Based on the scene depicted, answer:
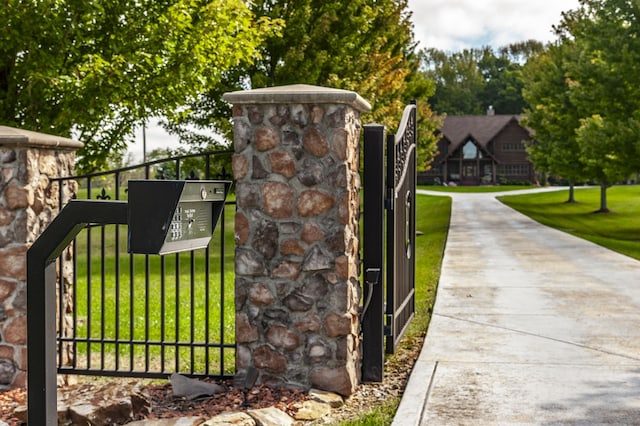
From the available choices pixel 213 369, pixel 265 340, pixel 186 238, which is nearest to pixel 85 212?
→ pixel 186 238

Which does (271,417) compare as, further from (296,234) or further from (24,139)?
(24,139)

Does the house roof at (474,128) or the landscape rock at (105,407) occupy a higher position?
the house roof at (474,128)

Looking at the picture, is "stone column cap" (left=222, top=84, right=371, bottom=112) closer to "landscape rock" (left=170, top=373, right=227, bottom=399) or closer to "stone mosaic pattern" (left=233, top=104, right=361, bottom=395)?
"stone mosaic pattern" (left=233, top=104, right=361, bottom=395)

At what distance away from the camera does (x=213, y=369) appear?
775cm

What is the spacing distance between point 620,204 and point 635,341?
3872cm

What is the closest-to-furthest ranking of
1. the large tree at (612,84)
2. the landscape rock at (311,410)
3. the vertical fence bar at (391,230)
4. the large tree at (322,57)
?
the landscape rock at (311,410)
the vertical fence bar at (391,230)
the large tree at (322,57)
the large tree at (612,84)

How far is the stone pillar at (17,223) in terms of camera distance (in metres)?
6.51

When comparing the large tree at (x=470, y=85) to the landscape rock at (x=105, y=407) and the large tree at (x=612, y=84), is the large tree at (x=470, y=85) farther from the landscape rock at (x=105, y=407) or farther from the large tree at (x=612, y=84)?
the landscape rock at (x=105, y=407)

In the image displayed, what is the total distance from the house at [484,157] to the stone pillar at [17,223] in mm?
72365

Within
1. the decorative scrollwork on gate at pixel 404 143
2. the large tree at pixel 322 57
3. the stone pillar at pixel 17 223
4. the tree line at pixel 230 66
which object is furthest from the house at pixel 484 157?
the stone pillar at pixel 17 223

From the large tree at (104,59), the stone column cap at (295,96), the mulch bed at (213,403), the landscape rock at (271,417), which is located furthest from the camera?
the large tree at (104,59)

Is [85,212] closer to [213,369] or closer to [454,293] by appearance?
[213,369]

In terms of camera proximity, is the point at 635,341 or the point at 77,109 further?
the point at 77,109

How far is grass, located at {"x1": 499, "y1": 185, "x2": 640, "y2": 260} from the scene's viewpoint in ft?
75.9
